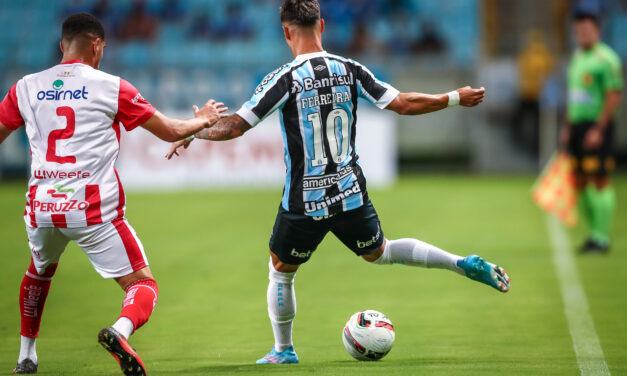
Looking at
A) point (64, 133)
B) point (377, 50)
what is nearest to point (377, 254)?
point (64, 133)

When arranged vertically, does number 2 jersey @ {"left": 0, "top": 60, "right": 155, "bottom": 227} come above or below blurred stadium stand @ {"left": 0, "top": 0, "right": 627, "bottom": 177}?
above

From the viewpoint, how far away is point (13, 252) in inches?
440

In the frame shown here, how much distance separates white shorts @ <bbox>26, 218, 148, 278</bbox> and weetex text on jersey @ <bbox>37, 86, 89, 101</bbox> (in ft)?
2.24

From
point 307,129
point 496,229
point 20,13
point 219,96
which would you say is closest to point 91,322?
point 307,129

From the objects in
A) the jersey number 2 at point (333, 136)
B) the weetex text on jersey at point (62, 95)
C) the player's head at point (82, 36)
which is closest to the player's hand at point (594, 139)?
the jersey number 2 at point (333, 136)

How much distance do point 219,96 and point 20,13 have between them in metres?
7.37

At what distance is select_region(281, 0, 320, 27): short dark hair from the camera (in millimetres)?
5113

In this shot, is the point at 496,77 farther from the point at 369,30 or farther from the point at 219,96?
the point at 219,96

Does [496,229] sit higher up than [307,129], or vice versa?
[307,129]

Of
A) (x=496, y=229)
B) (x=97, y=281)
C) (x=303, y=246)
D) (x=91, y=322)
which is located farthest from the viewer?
(x=496, y=229)

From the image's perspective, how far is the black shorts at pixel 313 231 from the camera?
5.20 meters

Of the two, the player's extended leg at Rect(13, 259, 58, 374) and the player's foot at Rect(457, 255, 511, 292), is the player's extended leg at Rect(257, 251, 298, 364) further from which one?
the player's extended leg at Rect(13, 259, 58, 374)

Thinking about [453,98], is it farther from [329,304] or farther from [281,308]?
[329,304]

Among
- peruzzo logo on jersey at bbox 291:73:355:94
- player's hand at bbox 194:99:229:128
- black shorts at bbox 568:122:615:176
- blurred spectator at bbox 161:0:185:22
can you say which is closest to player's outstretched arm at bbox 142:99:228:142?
player's hand at bbox 194:99:229:128
